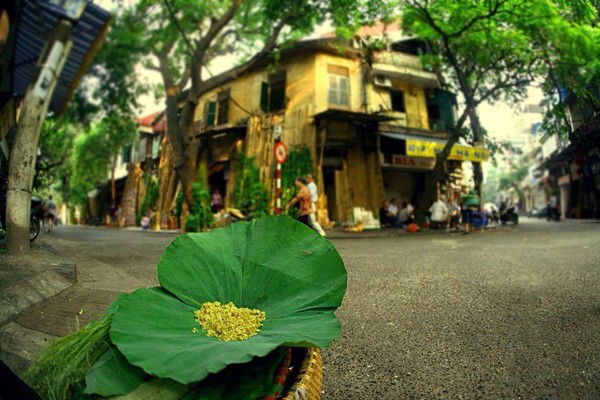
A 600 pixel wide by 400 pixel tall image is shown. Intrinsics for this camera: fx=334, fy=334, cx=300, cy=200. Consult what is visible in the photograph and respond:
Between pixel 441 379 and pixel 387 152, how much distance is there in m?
12.1

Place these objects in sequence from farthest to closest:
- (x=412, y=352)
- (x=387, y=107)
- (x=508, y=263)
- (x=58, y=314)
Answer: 1. (x=387, y=107)
2. (x=508, y=263)
3. (x=412, y=352)
4. (x=58, y=314)

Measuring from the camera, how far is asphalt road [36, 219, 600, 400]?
1242 mm

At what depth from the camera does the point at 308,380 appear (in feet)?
2.70

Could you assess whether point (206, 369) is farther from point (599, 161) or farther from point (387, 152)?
point (387, 152)

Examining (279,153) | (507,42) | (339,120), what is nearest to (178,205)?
(279,153)

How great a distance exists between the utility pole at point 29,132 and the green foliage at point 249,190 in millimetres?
9702

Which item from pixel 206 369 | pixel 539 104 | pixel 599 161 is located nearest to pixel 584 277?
pixel 599 161

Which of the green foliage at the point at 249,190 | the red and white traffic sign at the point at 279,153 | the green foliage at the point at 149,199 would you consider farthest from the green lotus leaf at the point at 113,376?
the green foliage at the point at 149,199

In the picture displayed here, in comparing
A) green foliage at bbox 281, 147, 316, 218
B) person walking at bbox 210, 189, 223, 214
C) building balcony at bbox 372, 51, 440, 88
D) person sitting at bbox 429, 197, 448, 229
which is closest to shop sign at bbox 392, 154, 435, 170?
person sitting at bbox 429, 197, 448, 229

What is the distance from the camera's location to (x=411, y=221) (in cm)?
1142

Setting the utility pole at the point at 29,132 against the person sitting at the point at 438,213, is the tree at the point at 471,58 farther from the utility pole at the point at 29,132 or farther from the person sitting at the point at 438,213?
the utility pole at the point at 29,132

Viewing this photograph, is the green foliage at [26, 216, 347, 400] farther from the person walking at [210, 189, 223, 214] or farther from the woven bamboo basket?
the person walking at [210, 189, 223, 214]

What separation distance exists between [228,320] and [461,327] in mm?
1409

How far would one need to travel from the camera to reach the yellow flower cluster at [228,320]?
0.83 metres
